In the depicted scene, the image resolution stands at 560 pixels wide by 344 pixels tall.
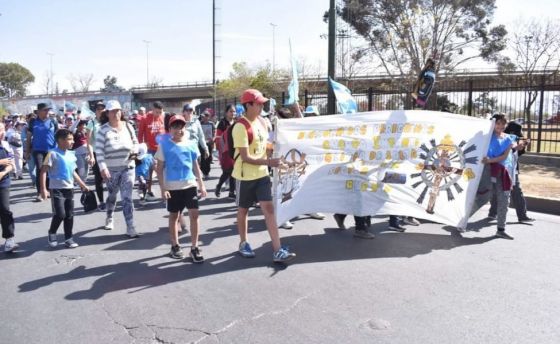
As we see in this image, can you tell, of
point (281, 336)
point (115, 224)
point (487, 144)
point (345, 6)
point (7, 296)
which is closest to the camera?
point (281, 336)

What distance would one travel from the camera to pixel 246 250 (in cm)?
550

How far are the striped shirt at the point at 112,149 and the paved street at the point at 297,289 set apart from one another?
3.31ft

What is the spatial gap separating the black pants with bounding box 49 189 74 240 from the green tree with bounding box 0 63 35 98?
109457 mm

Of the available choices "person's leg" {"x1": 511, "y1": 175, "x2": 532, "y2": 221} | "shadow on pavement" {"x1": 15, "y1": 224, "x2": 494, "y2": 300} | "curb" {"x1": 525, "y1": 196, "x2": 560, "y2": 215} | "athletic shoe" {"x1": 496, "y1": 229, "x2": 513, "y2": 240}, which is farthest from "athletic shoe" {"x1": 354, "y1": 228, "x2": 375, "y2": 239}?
"curb" {"x1": 525, "y1": 196, "x2": 560, "y2": 215}

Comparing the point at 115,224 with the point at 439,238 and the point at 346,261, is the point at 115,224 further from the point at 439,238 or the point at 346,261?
the point at 439,238

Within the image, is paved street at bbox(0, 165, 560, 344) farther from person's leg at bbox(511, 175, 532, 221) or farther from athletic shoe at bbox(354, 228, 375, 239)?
person's leg at bbox(511, 175, 532, 221)

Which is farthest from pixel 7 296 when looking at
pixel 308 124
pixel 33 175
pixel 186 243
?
pixel 33 175

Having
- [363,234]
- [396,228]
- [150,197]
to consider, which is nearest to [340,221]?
[363,234]

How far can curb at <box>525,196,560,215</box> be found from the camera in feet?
26.0

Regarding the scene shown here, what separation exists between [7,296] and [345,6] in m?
28.5

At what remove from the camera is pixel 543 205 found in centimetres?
810

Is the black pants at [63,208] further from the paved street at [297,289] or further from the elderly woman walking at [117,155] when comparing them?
the elderly woman walking at [117,155]

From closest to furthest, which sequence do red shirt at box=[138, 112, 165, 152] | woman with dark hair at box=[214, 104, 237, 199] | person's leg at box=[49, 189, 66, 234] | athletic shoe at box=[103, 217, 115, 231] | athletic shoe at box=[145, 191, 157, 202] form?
person's leg at box=[49, 189, 66, 234], athletic shoe at box=[103, 217, 115, 231], woman with dark hair at box=[214, 104, 237, 199], red shirt at box=[138, 112, 165, 152], athletic shoe at box=[145, 191, 157, 202]

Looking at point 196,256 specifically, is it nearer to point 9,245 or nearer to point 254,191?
point 254,191
